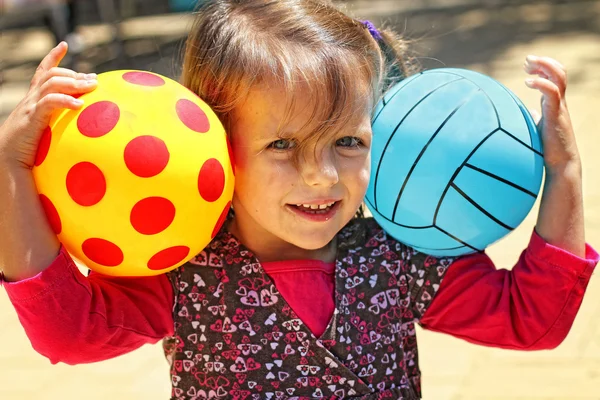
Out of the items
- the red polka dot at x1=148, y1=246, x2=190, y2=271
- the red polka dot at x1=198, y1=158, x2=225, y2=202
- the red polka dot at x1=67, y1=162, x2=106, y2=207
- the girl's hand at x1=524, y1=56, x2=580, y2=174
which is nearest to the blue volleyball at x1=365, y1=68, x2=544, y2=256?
the girl's hand at x1=524, y1=56, x2=580, y2=174

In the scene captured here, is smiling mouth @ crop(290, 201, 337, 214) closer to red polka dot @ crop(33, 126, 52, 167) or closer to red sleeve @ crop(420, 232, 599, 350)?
red sleeve @ crop(420, 232, 599, 350)

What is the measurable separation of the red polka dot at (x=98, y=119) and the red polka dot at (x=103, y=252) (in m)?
0.28

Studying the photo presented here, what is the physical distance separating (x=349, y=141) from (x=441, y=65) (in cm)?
693

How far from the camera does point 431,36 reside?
11320mm

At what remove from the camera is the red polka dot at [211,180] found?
7.07 feet

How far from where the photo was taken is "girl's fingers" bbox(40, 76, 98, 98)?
2100 millimetres

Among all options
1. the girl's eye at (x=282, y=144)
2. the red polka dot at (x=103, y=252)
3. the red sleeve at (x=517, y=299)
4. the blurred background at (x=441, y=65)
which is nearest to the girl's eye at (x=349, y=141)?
the girl's eye at (x=282, y=144)

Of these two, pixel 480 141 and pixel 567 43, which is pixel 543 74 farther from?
pixel 567 43

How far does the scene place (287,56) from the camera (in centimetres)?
235

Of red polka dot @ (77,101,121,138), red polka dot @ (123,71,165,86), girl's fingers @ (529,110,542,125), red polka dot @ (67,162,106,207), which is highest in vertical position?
red polka dot @ (123,71,165,86)

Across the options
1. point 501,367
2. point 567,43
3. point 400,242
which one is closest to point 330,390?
point 400,242

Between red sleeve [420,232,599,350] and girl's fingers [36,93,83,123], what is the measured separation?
1254 millimetres

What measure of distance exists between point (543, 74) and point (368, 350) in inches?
40.2

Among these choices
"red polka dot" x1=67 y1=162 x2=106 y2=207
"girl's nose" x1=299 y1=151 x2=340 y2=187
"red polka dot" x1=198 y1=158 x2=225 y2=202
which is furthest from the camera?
"girl's nose" x1=299 y1=151 x2=340 y2=187
